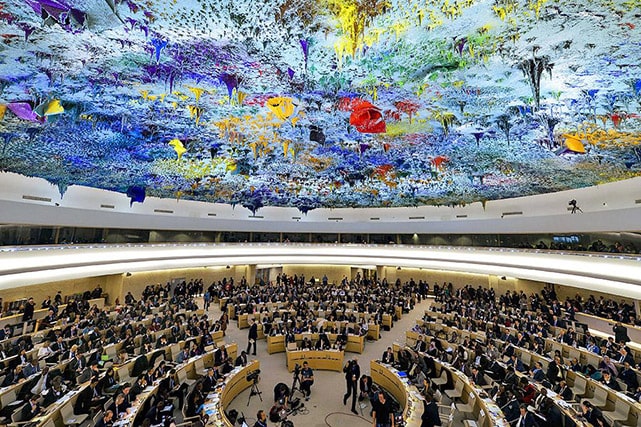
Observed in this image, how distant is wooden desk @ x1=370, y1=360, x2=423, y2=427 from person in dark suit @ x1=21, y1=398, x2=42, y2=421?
7.99 metres

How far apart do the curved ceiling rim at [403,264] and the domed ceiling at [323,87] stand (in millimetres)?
3508

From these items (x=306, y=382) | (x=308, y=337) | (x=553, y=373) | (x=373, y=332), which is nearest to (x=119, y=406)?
(x=306, y=382)

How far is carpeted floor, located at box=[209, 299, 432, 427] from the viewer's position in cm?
901

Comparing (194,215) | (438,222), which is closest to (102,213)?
(194,215)

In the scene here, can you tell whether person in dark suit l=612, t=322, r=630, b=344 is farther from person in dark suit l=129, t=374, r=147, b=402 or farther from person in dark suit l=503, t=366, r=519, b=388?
person in dark suit l=129, t=374, r=147, b=402

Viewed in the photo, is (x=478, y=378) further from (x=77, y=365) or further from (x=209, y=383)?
(x=77, y=365)

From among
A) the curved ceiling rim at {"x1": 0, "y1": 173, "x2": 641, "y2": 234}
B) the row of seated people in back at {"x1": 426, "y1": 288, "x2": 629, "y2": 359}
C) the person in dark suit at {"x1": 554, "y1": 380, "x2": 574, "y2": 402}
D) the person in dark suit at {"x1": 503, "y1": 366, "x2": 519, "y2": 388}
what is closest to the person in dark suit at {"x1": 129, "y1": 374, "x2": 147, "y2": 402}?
the curved ceiling rim at {"x1": 0, "y1": 173, "x2": 641, "y2": 234}

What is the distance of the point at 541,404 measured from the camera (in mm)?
7965

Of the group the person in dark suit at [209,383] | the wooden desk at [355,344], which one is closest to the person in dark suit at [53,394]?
the person in dark suit at [209,383]

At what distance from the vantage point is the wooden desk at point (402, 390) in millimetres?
7752

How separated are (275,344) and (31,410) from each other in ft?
27.3

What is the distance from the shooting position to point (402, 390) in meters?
9.74

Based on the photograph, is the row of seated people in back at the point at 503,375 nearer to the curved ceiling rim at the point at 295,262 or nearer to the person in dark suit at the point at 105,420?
the curved ceiling rim at the point at 295,262

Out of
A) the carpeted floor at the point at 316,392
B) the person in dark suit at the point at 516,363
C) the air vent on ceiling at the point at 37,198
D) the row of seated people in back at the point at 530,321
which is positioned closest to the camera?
the carpeted floor at the point at 316,392
